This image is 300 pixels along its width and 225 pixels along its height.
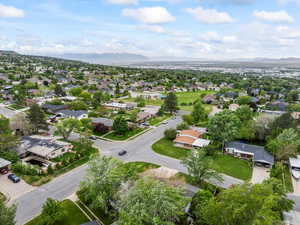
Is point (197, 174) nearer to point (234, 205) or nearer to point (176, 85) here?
point (234, 205)

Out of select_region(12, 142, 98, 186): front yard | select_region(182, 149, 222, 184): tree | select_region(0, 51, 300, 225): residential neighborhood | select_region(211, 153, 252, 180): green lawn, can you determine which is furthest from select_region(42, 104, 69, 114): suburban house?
select_region(211, 153, 252, 180): green lawn

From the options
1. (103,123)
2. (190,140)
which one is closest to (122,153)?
(103,123)

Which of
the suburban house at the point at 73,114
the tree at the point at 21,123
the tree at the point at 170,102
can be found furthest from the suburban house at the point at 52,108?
the tree at the point at 170,102

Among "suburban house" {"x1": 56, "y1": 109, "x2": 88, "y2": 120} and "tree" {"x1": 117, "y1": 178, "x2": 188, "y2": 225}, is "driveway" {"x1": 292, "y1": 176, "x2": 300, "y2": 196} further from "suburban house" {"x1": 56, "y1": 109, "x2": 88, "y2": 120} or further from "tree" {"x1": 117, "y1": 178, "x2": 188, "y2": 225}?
"suburban house" {"x1": 56, "y1": 109, "x2": 88, "y2": 120}

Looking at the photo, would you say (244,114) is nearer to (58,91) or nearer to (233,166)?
(233,166)

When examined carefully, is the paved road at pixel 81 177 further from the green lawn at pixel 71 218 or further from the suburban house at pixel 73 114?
the suburban house at pixel 73 114
